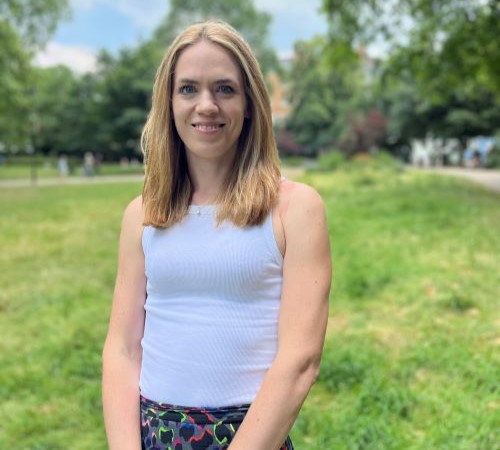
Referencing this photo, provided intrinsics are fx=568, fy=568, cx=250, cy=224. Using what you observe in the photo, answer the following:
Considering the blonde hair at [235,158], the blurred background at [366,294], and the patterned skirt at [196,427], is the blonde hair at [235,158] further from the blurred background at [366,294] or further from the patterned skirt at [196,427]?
the blurred background at [366,294]

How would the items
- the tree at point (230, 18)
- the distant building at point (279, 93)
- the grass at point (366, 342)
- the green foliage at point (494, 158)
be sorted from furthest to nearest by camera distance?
the distant building at point (279, 93), the tree at point (230, 18), the green foliage at point (494, 158), the grass at point (366, 342)

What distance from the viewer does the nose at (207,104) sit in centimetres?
139

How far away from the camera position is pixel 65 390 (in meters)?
3.62

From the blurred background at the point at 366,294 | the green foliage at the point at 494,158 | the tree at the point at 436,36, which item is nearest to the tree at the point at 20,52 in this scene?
the blurred background at the point at 366,294

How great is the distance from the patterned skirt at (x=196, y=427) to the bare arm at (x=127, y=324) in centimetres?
13

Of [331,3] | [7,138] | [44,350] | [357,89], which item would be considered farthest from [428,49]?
[357,89]

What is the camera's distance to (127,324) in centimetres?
153

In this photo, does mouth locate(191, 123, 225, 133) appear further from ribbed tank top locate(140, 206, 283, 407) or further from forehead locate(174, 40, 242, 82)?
ribbed tank top locate(140, 206, 283, 407)

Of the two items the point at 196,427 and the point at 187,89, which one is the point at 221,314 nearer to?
the point at 196,427

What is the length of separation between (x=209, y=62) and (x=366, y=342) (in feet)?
9.89

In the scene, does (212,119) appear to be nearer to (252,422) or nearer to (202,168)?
(202,168)

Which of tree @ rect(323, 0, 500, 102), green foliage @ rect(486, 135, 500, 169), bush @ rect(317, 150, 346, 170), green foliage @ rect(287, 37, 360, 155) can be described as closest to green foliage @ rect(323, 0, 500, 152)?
tree @ rect(323, 0, 500, 102)

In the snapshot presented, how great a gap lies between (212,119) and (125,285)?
0.51 metres

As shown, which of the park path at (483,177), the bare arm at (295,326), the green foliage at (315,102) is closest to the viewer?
the bare arm at (295,326)
